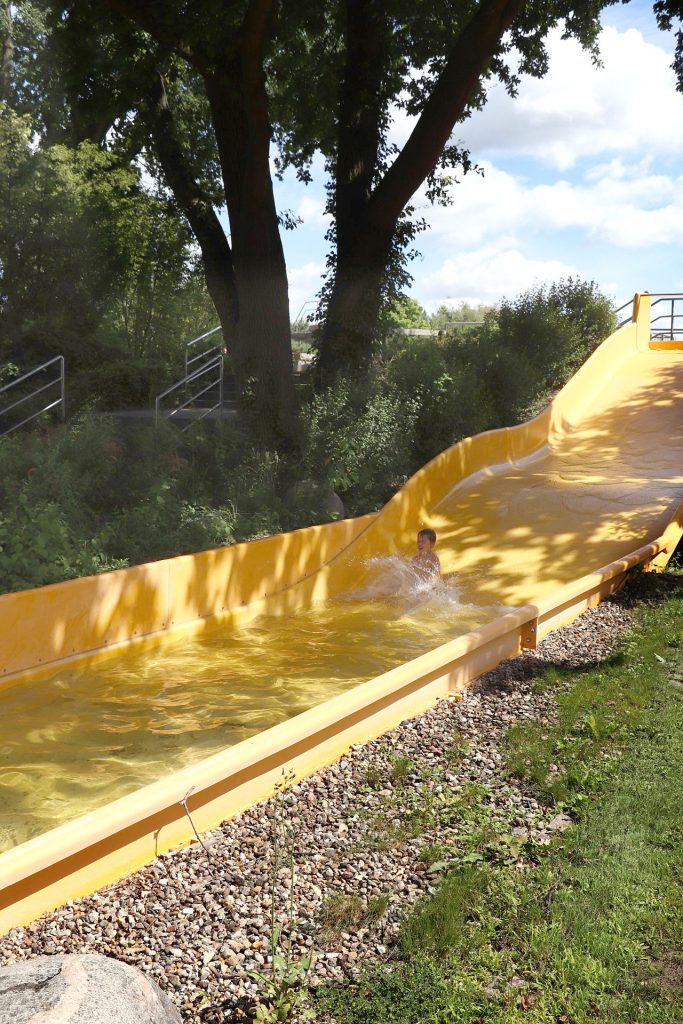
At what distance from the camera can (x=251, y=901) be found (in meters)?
3.62

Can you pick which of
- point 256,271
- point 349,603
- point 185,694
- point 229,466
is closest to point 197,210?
point 256,271

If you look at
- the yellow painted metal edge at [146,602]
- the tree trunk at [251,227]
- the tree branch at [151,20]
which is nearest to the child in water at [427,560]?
the yellow painted metal edge at [146,602]

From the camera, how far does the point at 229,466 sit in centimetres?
1059

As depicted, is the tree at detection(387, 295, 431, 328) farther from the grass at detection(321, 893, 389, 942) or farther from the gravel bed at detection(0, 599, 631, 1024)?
the grass at detection(321, 893, 389, 942)

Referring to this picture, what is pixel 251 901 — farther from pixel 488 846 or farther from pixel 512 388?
pixel 512 388

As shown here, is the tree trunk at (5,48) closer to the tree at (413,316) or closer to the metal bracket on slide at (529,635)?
the tree at (413,316)

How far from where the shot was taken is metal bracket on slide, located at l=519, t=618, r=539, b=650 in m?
6.71

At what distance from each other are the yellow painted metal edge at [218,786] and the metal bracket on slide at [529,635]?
0.24 m

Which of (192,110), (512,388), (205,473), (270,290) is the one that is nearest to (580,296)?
(512,388)

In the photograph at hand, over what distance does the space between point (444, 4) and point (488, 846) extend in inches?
522

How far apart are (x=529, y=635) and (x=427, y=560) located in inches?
83.9

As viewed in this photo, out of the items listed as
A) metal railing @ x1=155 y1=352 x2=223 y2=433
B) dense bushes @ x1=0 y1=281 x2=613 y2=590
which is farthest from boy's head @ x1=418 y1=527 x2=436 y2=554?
metal railing @ x1=155 y1=352 x2=223 y2=433

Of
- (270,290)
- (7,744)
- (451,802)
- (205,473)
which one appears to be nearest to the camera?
(451,802)

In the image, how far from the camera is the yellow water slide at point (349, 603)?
394 cm
